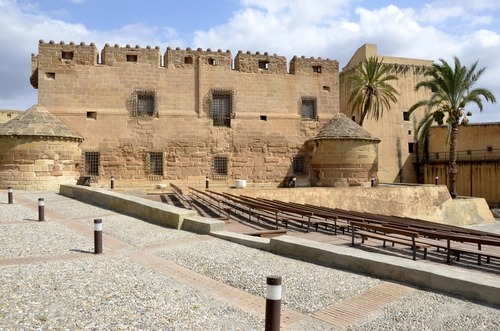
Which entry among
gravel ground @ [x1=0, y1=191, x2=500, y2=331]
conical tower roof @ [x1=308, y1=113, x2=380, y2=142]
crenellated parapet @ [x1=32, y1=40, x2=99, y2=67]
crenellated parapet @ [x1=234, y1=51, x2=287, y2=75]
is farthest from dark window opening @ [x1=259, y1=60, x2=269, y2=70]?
gravel ground @ [x1=0, y1=191, x2=500, y2=331]

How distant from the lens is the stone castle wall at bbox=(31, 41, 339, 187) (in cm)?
2100

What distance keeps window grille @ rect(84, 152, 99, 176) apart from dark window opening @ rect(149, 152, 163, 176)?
2.75 meters

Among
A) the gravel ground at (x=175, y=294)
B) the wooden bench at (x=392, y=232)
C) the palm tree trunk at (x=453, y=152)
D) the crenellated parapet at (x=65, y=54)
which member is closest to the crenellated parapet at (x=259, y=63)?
the crenellated parapet at (x=65, y=54)

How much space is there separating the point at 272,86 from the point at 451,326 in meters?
20.6

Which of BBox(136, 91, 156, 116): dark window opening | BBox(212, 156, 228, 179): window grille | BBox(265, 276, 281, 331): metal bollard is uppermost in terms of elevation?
BBox(136, 91, 156, 116): dark window opening

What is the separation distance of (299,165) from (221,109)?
5.73m

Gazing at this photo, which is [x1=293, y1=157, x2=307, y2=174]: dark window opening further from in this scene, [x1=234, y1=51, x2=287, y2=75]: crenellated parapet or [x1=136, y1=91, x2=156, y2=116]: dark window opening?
[x1=136, y1=91, x2=156, y2=116]: dark window opening

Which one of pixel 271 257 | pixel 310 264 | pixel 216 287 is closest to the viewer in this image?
pixel 216 287

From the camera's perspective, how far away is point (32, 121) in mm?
19141

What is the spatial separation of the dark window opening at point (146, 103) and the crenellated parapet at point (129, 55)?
1698mm

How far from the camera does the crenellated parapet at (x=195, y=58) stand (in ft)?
73.2

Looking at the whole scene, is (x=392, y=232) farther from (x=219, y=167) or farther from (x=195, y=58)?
(x=195, y=58)

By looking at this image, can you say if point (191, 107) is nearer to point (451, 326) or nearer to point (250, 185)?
point (250, 185)

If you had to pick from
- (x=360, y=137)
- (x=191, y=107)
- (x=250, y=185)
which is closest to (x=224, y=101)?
(x=191, y=107)
